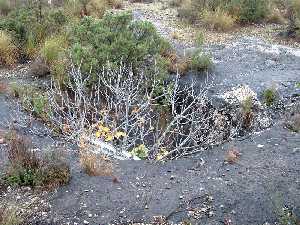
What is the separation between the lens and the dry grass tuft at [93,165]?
636 centimetres

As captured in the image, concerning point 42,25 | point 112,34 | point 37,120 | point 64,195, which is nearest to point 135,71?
point 112,34

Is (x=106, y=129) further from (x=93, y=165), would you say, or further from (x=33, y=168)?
(x=33, y=168)

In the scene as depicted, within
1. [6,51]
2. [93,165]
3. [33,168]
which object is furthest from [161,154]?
[6,51]

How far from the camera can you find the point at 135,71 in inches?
377

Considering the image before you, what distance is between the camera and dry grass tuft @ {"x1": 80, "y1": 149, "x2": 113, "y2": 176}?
6.36m

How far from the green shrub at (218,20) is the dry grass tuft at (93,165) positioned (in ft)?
24.6

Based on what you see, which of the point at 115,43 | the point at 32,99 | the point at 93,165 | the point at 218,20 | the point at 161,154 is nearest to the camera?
the point at 93,165

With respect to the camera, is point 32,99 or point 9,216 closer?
point 9,216

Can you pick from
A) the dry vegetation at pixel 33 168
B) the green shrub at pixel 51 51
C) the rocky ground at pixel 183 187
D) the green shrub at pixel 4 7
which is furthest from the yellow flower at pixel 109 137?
the green shrub at pixel 4 7

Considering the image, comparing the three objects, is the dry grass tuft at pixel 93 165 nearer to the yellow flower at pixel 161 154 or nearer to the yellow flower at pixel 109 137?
the yellow flower at pixel 109 137

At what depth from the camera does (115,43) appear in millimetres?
9398

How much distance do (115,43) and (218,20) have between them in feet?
14.6

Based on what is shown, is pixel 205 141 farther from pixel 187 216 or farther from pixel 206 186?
pixel 187 216

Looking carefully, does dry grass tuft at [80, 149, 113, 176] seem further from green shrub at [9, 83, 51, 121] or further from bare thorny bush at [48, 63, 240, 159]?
green shrub at [9, 83, 51, 121]
